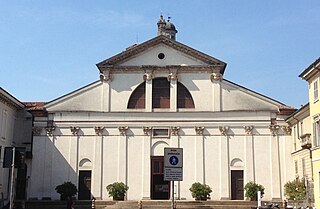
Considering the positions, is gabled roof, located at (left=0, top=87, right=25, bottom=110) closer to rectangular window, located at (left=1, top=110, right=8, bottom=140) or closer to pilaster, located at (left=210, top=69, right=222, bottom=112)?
rectangular window, located at (left=1, top=110, right=8, bottom=140)

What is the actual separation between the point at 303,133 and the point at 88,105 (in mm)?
17405

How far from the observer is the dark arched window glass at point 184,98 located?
3906 cm

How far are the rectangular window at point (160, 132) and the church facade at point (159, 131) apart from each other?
86 mm

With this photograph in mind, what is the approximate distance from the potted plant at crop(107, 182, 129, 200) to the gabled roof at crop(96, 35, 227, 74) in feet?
32.5

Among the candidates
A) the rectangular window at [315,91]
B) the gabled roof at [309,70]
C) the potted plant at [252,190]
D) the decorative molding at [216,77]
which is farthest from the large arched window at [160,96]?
the rectangular window at [315,91]

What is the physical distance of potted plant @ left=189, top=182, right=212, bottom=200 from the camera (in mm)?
36188

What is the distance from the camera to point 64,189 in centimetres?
3659

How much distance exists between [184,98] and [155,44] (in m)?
5.25

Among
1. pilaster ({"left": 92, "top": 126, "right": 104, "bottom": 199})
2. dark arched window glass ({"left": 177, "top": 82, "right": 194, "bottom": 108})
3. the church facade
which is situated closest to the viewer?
the church facade

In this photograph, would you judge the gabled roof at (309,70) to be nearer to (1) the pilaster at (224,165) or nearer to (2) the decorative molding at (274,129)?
(2) the decorative molding at (274,129)

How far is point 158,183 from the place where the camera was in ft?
126

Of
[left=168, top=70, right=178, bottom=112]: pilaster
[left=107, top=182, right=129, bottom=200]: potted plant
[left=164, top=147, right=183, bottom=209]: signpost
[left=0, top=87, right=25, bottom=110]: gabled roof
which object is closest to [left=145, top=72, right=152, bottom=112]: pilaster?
[left=168, top=70, right=178, bottom=112]: pilaster

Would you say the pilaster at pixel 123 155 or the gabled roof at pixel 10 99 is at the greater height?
the gabled roof at pixel 10 99

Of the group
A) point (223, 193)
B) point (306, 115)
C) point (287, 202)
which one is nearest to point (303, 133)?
point (306, 115)
